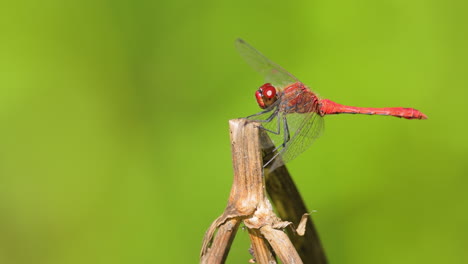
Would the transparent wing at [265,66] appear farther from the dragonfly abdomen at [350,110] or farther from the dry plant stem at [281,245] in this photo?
the dry plant stem at [281,245]

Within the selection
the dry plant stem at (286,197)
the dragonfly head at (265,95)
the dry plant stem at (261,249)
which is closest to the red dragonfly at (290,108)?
the dragonfly head at (265,95)

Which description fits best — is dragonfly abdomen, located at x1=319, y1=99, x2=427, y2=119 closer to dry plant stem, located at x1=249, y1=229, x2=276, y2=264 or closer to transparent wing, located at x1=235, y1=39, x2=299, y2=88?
transparent wing, located at x1=235, y1=39, x2=299, y2=88

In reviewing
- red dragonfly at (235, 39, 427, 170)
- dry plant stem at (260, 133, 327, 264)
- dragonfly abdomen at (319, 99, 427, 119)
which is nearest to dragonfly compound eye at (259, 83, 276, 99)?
red dragonfly at (235, 39, 427, 170)

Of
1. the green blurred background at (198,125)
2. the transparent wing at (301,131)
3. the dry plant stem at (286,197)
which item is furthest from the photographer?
the green blurred background at (198,125)

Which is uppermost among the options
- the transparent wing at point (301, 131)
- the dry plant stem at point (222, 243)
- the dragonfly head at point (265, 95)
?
the dragonfly head at point (265, 95)

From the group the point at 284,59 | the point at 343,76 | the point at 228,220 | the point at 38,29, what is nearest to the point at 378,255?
the point at 343,76

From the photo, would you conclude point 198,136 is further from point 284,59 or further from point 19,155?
point 19,155
